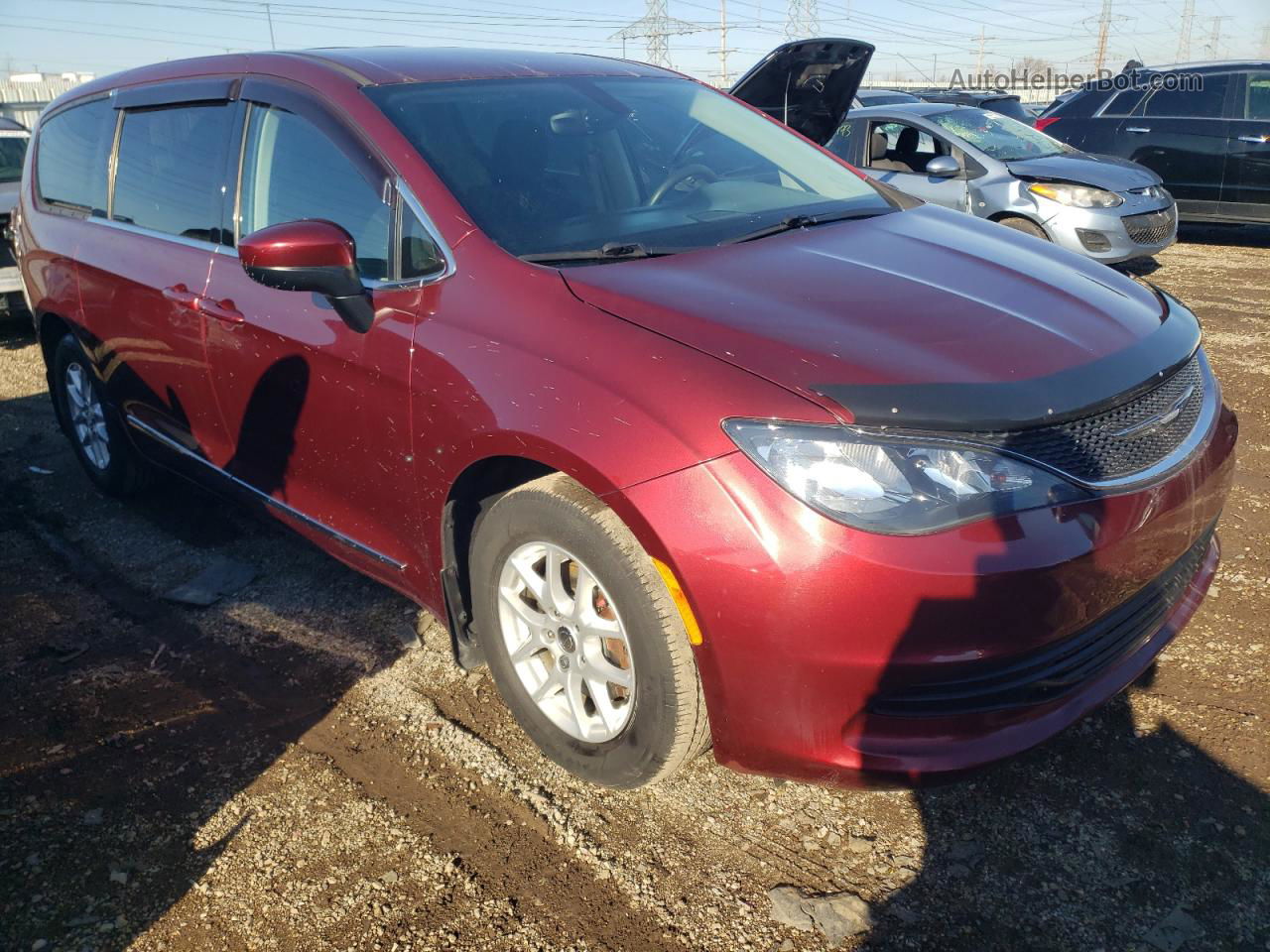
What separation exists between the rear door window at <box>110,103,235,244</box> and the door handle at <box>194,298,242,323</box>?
0.21 m

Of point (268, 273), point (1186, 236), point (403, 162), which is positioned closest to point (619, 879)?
point (268, 273)

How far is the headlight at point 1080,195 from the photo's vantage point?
833cm

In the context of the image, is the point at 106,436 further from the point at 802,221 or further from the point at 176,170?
the point at 802,221

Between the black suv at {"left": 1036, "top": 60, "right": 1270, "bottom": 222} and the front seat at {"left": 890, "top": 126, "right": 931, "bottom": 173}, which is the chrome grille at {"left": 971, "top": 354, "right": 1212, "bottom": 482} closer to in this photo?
the front seat at {"left": 890, "top": 126, "right": 931, "bottom": 173}

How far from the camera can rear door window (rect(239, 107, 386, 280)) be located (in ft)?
9.21

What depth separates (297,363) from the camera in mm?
2973

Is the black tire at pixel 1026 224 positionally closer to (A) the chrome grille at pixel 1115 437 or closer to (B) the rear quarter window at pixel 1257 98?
(B) the rear quarter window at pixel 1257 98

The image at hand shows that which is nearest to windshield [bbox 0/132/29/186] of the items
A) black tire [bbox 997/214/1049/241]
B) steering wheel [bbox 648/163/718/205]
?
steering wheel [bbox 648/163/718/205]

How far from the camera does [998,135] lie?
364 inches

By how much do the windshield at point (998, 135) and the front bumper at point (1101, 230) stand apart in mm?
850

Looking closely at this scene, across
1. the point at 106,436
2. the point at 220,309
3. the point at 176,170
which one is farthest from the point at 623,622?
the point at 106,436

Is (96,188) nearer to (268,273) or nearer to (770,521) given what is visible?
(268,273)

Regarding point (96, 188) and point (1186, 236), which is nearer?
point (96, 188)

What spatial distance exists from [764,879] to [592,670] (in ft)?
2.01
